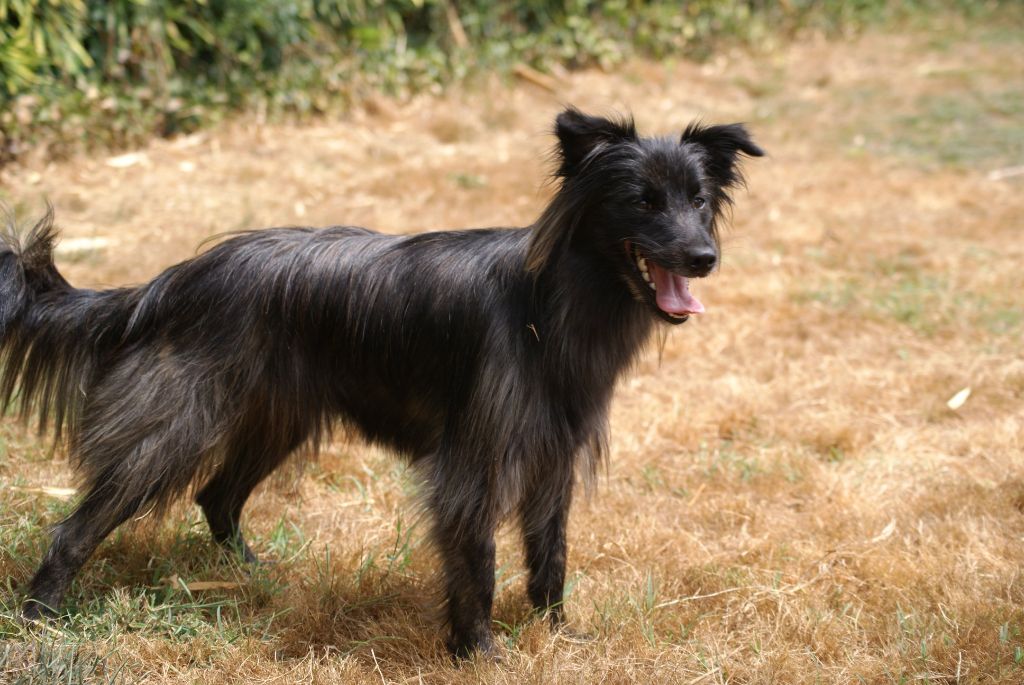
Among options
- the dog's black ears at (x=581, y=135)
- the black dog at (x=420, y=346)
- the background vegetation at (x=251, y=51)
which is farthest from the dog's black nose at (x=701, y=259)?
the background vegetation at (x=251, y=51)

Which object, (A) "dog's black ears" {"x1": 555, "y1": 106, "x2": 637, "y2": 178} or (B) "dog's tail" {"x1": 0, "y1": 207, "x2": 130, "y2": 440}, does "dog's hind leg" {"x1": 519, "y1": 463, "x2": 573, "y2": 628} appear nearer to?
(A) "dog's black ears" {"x1": 555, "y1": 106, "x2": 637, "y2": 178}

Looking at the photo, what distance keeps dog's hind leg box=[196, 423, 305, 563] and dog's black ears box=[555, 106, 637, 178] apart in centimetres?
145

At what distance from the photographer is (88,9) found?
805cm

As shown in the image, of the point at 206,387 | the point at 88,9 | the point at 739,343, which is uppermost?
the point at 88,9

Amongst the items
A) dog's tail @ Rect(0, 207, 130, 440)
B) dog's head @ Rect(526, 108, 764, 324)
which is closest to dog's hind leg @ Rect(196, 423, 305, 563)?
dog's tail @ Rect(0, 207, 130, 440)

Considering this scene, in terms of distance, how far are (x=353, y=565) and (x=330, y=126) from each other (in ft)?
21.2

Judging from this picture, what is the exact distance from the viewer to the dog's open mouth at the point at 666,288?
3.26m

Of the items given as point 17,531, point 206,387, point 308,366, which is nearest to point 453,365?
point 308,366

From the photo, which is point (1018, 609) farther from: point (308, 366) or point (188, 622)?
point (188, 622)

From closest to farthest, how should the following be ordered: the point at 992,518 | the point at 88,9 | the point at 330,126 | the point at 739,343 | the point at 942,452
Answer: the point at 992,518 → the point at 942,452 → the point at 739,343 → the point at 88,9 → the point at 330,126

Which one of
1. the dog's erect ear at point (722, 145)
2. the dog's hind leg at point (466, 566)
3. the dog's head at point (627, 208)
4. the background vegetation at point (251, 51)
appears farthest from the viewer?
the background vegetation at point (251, 51)

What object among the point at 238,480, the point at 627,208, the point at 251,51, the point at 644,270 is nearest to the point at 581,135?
the point at 627,208

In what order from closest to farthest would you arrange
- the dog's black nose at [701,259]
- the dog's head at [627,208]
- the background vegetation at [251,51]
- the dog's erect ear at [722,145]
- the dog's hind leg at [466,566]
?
1. the dog's black nose at [701,259]
2. the dog's head at [627,208]
3. the dog's hind leg at [466,566]
4. the dog's erect ear at [722,145]
5. the background vegetation at [251,51]

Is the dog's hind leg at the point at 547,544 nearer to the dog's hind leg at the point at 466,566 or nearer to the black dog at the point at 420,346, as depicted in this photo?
the black dog at the point at 420,346
